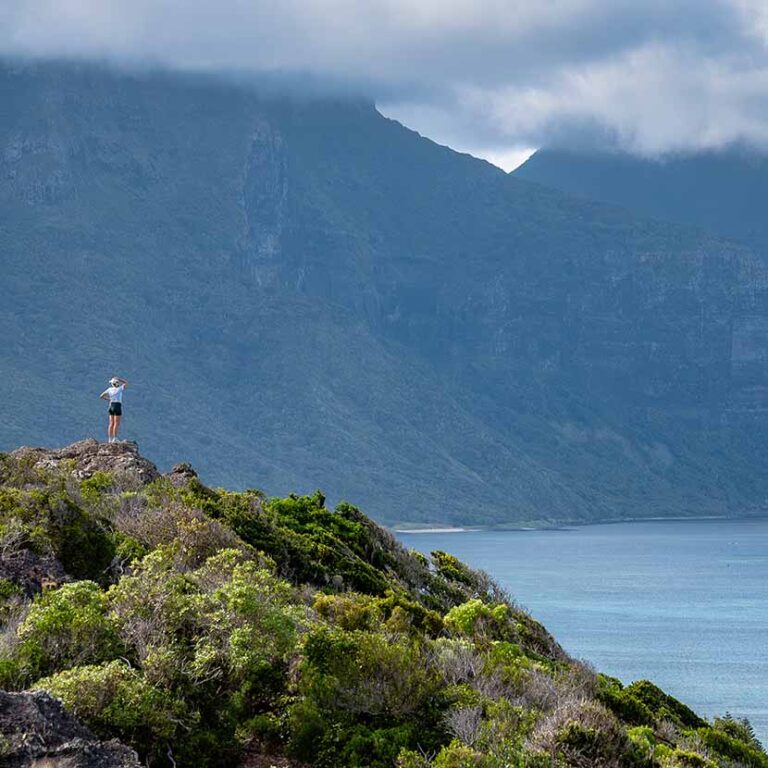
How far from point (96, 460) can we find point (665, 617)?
307 feet

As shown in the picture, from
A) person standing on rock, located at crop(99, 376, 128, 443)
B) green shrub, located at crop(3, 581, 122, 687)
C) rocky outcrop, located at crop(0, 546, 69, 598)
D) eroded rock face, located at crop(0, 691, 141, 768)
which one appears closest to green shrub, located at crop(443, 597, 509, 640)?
rocky outcrop, located at crop(0, 546, 69, 598)

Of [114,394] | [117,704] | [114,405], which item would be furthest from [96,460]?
[117,704]

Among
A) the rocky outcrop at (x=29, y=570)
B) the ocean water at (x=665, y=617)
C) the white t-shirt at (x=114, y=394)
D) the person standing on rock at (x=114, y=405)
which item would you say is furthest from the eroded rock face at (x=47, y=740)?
the ocean water at (x=665, y=617)

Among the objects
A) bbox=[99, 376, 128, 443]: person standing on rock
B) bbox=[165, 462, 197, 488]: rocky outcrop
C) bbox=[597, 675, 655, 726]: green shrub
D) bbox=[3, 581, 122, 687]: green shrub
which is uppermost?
bbox=[99, 376, 128, 443]: person standing on rock

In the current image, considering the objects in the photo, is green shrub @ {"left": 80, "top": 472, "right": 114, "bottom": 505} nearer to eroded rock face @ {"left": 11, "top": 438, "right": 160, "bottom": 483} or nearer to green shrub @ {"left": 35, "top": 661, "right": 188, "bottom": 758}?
eroded rock face @ {"left": 11, "top": 438, "right": 160, "bottom": 483}

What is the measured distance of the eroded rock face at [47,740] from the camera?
42.0ft

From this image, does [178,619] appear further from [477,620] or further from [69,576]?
[477,620]

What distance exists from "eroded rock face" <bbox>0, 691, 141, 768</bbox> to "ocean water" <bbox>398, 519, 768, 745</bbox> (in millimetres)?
53847

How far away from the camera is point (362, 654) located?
1725 centimetres

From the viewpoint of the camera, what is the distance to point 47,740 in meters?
13.1

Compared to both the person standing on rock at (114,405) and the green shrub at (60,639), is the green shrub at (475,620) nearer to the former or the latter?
the green shrub at (60,639)

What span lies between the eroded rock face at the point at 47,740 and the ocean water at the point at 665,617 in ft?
177

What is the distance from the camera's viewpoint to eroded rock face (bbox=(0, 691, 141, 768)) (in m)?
12.8

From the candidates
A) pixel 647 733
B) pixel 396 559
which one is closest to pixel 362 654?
pixel 647 733
